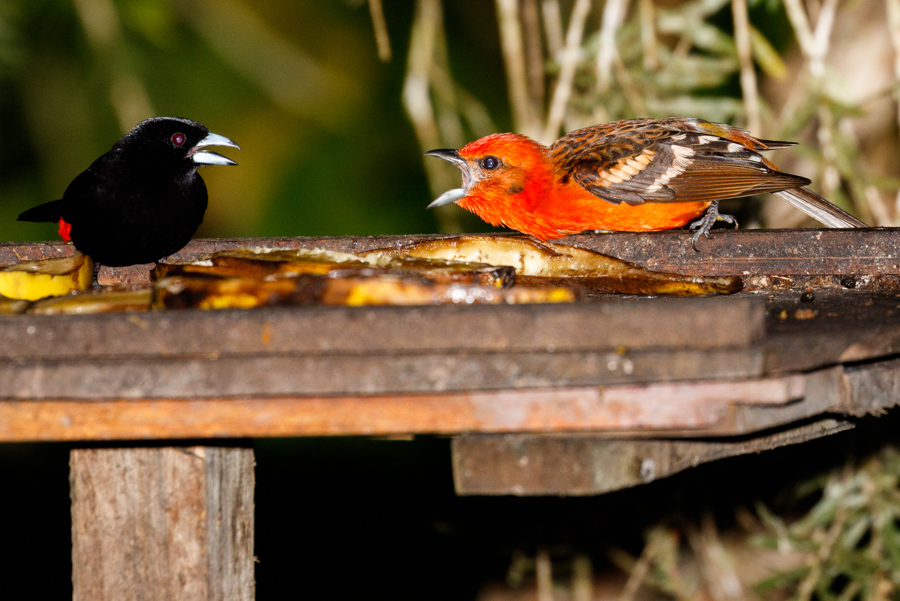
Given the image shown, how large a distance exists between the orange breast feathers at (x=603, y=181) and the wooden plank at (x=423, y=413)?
5.45ft

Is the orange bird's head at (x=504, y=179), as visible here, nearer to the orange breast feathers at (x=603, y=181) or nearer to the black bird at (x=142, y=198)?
the orange breast feathers at (x=603, y=181)

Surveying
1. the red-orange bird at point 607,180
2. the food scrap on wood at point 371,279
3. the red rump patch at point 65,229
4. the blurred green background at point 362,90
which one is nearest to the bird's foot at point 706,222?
the red-orange bird at point 607,180

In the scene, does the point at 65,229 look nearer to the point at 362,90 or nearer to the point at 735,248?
the point at 735,248

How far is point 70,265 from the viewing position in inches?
106

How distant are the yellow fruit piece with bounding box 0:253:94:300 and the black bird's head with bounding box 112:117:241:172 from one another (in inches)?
32.0

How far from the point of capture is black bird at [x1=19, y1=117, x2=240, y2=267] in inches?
127

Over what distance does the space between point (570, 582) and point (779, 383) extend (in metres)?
4.35

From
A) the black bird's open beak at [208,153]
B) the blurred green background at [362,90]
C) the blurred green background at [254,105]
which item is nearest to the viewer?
the black bird's open beak at [208,153]

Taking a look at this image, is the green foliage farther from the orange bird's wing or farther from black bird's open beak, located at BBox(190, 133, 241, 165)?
black bird's open beak, located at BBox(190, 133, 241, 165)

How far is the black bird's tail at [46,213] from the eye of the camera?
355 centimetres

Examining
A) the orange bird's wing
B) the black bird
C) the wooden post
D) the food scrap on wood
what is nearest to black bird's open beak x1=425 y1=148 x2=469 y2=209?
the orange bird's wing

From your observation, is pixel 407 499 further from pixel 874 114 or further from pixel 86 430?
pixel 86 430

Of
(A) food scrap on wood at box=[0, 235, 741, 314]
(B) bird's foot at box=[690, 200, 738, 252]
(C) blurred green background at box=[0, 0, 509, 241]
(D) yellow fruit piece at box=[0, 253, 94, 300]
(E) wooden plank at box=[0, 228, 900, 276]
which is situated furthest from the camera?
(C) blurred green background at box=[0, 0, 509, 241]

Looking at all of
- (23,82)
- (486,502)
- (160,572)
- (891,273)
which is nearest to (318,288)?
(160,572)
